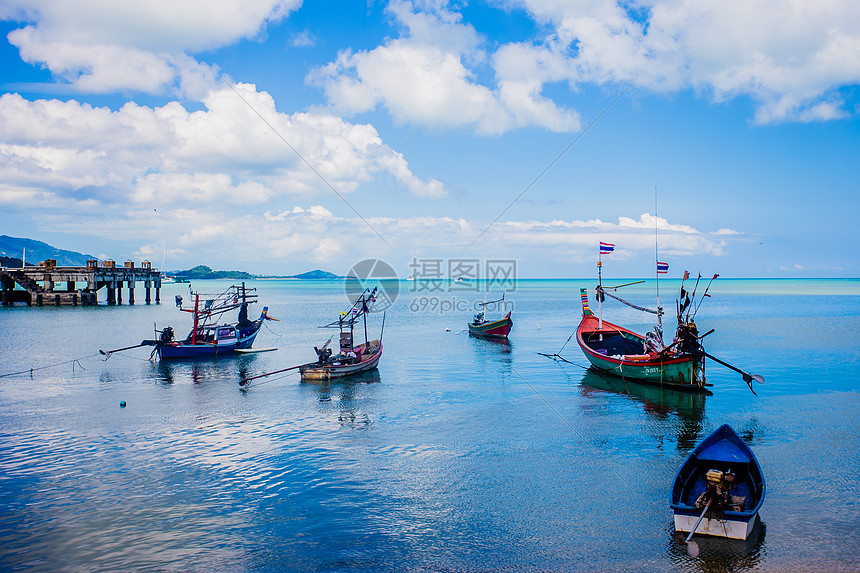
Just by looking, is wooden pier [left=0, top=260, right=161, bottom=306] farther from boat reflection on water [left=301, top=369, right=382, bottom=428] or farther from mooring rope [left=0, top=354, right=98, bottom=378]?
boat reflection on water [left=301, top=369, right=382, bottom=428]

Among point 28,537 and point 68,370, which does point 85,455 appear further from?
point 68,370

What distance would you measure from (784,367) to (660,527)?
A: 2778 centimetres

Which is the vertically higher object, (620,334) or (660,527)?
Answer: (620,334)

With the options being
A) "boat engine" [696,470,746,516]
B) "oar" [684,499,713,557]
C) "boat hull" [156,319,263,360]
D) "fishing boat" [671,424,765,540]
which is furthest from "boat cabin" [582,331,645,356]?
"boat hull" [156,319,263,360]

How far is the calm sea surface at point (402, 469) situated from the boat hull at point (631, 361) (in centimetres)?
111

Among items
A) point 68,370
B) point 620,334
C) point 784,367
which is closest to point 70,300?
point 68,370

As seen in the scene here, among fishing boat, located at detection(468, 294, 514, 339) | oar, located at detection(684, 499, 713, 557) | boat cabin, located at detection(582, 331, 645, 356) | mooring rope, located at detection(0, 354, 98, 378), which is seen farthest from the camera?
fishing boat, located at detection(468, 294, 514, 339)

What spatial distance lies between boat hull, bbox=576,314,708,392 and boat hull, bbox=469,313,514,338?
41.7 feet

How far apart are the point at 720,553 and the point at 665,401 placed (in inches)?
606

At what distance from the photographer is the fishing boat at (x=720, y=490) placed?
11.9 metres

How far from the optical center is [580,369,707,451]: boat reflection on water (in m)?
21.1

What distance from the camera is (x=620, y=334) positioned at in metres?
35.6

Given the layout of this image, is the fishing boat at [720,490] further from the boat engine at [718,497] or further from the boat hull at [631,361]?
the boat hull at [631,361]

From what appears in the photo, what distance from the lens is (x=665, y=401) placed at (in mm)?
26219
